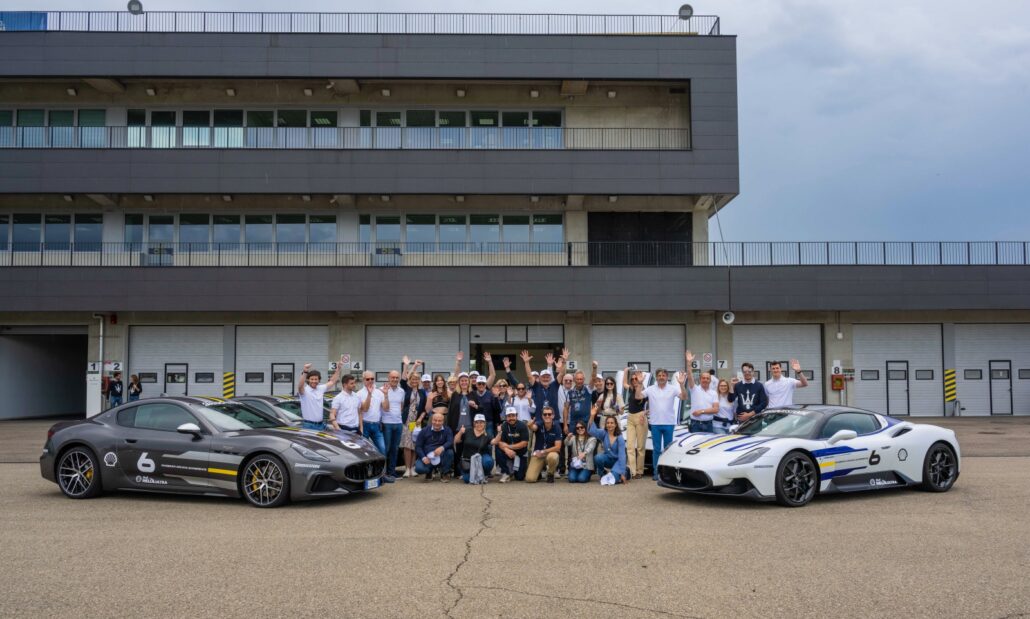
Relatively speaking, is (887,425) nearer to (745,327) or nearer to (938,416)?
(745,327)

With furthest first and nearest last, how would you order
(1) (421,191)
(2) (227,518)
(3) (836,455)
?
(1) (421,191)
(3) (836,455)
(2) (227,518)

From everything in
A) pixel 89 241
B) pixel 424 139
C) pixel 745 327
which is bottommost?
pixel 745 327

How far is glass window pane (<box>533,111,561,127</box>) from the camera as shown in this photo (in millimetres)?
30984

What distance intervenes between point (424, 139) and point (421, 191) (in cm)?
229

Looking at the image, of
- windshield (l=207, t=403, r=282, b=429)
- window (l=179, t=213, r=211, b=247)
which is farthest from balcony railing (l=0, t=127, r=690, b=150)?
windshield (l=207, t=403, r=282, b=429)

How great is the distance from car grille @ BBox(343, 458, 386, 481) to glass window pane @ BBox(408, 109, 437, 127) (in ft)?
70.1

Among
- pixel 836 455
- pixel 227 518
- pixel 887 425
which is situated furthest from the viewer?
pixel 887 425

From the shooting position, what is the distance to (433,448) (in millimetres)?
12719

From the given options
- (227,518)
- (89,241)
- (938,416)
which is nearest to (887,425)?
(227,518)

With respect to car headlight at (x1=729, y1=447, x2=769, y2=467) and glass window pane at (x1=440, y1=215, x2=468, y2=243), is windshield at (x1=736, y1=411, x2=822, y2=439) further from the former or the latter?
glass window pane at (x1=440, y1=215, x2=468, y2=243)

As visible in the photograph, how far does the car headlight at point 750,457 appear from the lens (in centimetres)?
1005

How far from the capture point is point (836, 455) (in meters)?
10.5

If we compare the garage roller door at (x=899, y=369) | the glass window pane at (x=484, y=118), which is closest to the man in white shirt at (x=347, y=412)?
the glass window pane at (x=484, y=118)

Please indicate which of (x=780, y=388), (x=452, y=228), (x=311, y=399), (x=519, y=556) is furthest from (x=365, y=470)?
(x=452, y=228)
